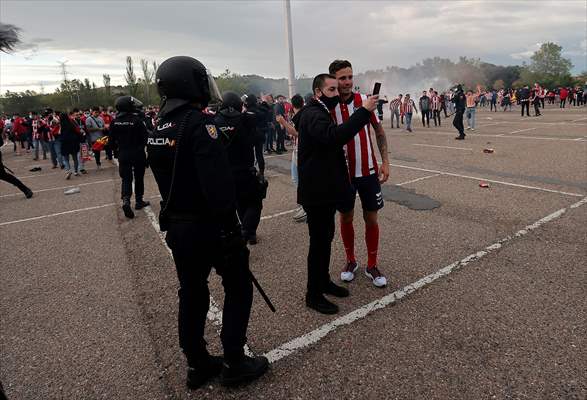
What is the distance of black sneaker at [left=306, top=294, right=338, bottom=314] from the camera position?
3.23 m

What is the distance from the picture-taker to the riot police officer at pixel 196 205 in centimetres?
202

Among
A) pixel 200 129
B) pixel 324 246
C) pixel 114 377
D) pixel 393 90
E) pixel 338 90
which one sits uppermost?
pixel 393 90

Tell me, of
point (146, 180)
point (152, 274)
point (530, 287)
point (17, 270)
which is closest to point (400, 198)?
point (530, 287)

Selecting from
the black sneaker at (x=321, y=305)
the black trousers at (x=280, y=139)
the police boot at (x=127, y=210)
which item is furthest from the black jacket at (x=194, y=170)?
the black trousers at (x=280, y=139)

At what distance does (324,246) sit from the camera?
3.15 metres

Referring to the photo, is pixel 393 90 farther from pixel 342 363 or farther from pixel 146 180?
pixel 342 363

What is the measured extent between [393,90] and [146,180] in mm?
76928

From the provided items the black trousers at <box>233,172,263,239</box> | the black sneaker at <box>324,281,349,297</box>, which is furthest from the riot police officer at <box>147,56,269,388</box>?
the black trousers at <box>233,172,263,239</box>

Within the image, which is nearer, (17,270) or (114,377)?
(114,377)

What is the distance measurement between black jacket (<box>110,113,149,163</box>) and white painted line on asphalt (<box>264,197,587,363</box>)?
203 inches

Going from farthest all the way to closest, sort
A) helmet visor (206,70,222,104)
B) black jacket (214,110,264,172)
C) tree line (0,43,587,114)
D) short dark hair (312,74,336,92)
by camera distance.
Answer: tree line (0,43,587,114), black jacket (214,110,264,172), short dark hair (312,74,336,92), helmet visor (206,70,222,104)

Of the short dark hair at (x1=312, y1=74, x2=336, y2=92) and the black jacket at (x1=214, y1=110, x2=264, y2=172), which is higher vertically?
the short dark hair at (x1=312, y1=74, x2=336, y2=92)

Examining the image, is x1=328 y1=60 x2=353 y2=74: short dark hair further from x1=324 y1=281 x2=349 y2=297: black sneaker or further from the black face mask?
x1=324 y1=281 x2=349 y2=297: black sneaker

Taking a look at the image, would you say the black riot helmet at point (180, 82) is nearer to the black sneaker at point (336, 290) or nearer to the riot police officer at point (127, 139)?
the black sneaker at point (336, 290)
